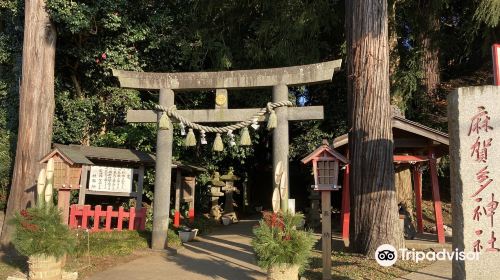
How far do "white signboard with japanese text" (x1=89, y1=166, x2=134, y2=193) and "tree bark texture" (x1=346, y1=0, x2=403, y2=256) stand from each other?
5676 mm

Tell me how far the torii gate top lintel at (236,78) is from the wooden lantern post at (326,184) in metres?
2.22

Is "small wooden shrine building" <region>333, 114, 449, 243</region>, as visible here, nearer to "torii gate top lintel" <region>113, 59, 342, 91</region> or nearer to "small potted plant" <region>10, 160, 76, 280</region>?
"torii gate top lintel" <region>113, 59, 342, 91</region>

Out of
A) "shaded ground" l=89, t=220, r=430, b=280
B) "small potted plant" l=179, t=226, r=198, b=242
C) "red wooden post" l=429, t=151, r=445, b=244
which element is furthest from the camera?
"small potted plant" l=179, t=226, r=198, b=242

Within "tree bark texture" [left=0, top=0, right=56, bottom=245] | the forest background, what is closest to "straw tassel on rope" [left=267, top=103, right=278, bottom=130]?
the forest background

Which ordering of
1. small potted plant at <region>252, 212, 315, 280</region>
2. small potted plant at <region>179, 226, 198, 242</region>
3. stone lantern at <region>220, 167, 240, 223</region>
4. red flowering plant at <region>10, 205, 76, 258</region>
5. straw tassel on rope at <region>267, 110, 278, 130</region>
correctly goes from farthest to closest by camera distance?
stone lantern at <region>220, 167, 240, 223</region> < small potted plant at <region>179, 226, 198, 242</region> < straw tassel on rope at <region>267, 110, 278, 130</region> < red flowering plant at <region>10, 205, 76, 258</region> < small potted plant at <region>252, 212, 315, 280</region>

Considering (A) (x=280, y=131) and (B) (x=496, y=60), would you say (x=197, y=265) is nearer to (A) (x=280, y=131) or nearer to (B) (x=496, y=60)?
(A) (x=280, y=131)

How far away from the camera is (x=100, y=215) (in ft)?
34.0

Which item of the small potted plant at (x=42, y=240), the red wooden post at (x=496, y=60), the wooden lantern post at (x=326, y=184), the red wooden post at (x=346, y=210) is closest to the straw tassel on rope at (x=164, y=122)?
the small potted plant at (x=42, y=240)

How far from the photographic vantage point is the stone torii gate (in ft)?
29.5

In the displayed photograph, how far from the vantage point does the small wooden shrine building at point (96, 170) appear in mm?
9336

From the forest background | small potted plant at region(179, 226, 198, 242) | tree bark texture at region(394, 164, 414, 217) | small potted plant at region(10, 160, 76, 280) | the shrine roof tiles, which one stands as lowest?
small potted plant at region(179, 226, 198, 242)

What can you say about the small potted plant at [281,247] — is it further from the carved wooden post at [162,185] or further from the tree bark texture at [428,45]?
the tree bark texture at [428,45]

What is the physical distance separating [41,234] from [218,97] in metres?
4.68

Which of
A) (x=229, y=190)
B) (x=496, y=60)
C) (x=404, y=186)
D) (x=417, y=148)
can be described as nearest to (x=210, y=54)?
(x=229, y=190)
